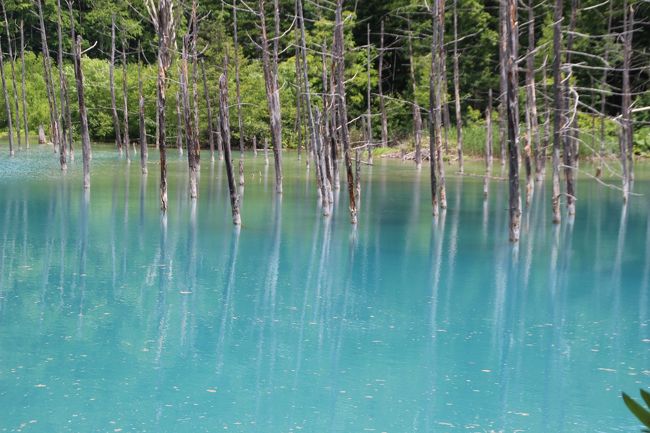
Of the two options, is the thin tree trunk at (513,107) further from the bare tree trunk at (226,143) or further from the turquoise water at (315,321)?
the bare tree trunk at (226,143)

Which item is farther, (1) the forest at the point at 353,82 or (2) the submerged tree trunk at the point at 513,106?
(1) the forest at the point at 353,82

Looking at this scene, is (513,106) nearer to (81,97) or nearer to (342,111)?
(342,111)

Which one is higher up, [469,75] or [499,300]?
[469,75]

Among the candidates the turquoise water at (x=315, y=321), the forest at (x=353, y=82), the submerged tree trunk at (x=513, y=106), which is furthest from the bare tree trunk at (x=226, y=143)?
the submerged tree trunk at (x=513, y=106)

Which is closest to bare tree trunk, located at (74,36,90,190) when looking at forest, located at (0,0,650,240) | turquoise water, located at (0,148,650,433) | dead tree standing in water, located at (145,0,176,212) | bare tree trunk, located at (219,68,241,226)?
forest, located at (0,0,650,240)

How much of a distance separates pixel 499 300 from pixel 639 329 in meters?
1.91

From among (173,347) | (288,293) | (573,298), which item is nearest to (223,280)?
(288,293)

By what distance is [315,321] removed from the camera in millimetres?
10453

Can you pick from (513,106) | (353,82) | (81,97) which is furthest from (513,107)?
(353,82)

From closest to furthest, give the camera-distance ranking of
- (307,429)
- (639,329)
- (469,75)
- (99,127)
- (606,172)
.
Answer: (307,429) → (639,329) → (606,172) → (469,75) → (99,127)

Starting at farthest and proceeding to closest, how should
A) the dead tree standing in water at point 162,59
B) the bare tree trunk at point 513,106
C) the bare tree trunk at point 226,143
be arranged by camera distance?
the dead tree standing in water at point 162,59 < the bare tree trunk at point 226,143 < the bare tree trunk at point 513,106

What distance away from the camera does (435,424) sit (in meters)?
7.21

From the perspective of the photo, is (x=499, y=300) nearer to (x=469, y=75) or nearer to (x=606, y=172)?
(x=606, y=172)

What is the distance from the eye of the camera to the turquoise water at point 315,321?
7.44m
